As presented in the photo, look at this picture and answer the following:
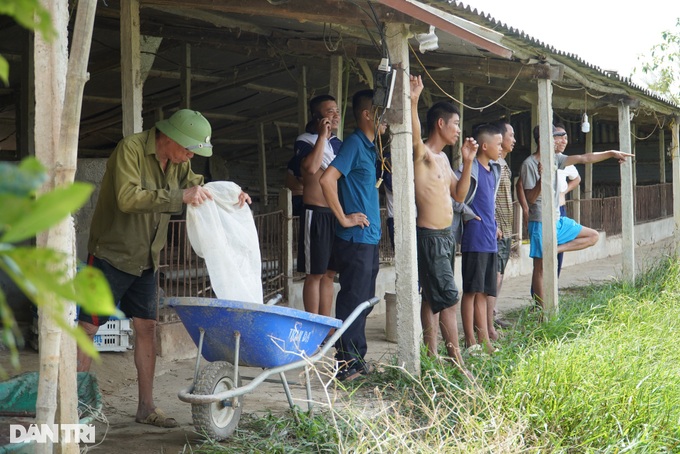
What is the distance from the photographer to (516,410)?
4.73 meters

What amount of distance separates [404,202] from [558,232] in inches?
143

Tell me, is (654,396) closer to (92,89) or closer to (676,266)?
(676,266)

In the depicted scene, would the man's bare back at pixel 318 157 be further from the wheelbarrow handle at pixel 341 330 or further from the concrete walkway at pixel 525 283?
the wheelbarrow handle at pixel 341 330

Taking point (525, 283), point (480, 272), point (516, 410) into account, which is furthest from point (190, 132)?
point (525, 283)

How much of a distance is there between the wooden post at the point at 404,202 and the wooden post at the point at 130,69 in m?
1.95

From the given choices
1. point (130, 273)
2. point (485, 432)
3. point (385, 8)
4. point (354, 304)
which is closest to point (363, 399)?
point (354, 304)

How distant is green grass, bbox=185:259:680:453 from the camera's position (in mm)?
4352

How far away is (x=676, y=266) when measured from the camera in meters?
10.5

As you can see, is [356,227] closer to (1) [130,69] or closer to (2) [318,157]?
(2) [318,157]

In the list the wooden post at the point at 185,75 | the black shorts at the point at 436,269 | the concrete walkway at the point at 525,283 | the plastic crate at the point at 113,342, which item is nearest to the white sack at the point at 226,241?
the black shorts at the point at 436,269

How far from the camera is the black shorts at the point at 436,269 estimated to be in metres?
6.18

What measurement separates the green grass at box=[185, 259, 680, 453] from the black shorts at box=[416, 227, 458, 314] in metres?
0.47

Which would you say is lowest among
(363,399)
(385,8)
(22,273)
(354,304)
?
(363,399)

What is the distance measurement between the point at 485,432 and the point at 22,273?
376 centimetres
